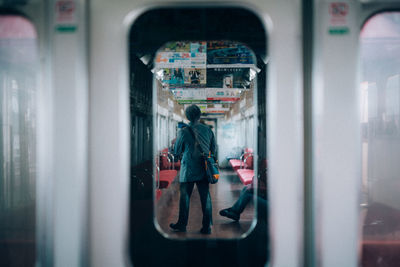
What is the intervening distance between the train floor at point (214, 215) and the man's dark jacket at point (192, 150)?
2.32 ft

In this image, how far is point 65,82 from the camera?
158 centimetres

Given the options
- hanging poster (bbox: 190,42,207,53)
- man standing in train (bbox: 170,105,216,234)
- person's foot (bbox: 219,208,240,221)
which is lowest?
person's foot (bbox: 219,208,240,221)

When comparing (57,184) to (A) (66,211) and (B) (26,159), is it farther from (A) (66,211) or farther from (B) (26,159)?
(B) (26,159)

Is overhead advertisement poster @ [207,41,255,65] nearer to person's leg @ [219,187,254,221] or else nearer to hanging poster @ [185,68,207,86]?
hanging poster @ [185,68,207,86]

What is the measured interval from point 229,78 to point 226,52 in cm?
311

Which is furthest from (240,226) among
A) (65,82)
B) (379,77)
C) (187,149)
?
(65,82)

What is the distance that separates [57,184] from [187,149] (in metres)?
1.86

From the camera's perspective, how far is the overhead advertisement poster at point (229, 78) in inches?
216

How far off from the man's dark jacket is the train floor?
27.8 inches

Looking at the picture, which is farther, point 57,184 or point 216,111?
point 216,111

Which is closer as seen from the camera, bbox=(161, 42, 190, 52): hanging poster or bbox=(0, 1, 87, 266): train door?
bbox=(0, 1, 87, 266): train door

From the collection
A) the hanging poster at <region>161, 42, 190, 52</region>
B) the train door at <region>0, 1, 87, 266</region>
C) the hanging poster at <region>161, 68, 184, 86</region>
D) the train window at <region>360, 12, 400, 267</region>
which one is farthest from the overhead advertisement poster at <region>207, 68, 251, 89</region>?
the train door at <region>0, 1, 87, 266</region>

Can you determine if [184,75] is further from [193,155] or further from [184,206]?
[184,206]

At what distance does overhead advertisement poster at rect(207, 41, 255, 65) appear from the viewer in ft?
10.3
